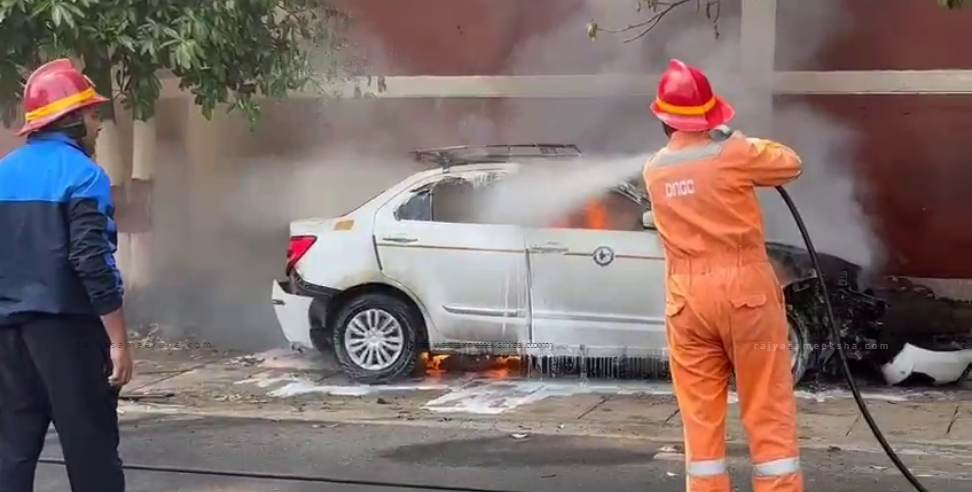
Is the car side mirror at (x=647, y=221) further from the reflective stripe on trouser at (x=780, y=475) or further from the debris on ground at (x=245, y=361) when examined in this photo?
the debris on ground at (x=245, y=361)

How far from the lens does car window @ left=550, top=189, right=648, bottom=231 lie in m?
8.80

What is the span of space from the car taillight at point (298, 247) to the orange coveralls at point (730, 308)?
499cm

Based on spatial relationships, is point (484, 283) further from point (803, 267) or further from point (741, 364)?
point (741, 364)

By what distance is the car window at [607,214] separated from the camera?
8.80 metres

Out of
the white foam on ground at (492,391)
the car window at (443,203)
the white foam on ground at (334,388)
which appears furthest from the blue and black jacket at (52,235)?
the car window at (443,203)

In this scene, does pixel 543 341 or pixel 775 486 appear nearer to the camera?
pixel 775 486

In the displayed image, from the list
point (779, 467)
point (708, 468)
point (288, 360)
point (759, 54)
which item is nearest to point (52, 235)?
point (708, 468)

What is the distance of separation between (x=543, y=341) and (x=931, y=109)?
376 cm

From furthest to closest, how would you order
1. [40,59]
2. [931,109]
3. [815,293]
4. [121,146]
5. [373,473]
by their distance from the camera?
[121,146] → [931,109] → [815,293] → [40,59] → [373,473]

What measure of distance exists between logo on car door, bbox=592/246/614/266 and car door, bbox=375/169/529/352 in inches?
20.9

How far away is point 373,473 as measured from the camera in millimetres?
6355

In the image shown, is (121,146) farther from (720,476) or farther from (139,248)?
(720,476)

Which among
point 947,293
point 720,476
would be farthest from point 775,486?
point 947,293

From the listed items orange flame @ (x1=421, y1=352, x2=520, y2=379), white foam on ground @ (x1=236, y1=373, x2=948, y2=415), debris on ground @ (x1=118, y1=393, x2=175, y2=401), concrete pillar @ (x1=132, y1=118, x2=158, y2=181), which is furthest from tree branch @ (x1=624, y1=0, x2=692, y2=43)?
debris on ground @ (x1=118, y1=393, x2=175, y2=401)
